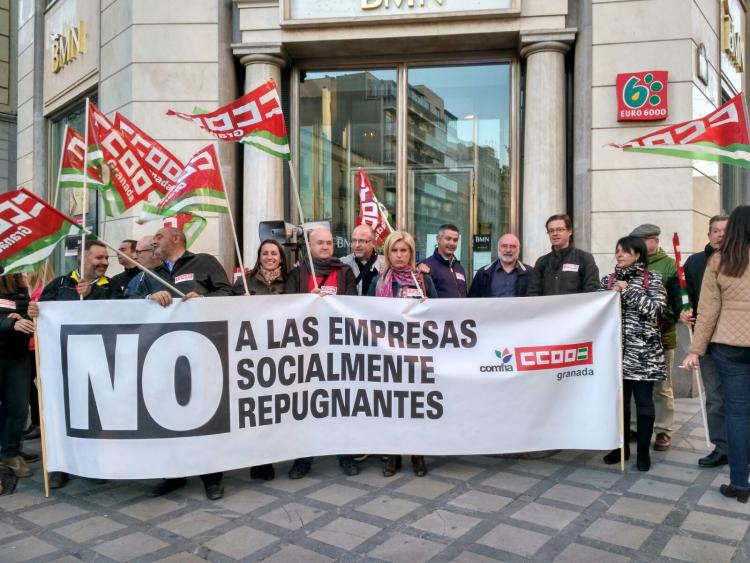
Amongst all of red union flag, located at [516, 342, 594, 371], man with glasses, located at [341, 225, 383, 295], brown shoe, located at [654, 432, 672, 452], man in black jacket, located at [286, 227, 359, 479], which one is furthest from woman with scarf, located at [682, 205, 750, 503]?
man with glasses, located at [341, 225, 383, 295]

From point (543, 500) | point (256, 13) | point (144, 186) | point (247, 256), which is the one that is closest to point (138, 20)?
point (256, 13)

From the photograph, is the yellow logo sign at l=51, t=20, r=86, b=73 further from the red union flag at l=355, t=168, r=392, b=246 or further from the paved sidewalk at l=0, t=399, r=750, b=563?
the paved sidewalk at l=0, t=399, r=750, b=563

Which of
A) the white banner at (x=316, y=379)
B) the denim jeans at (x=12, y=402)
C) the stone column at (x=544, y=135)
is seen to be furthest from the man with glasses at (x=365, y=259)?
the stone column at (x=544, y=135)

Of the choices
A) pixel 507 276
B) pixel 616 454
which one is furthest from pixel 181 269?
pixel 616 454

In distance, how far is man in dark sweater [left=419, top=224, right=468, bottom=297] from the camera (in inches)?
213

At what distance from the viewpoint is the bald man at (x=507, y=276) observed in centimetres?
543

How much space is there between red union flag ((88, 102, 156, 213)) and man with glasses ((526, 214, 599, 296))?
3.72m

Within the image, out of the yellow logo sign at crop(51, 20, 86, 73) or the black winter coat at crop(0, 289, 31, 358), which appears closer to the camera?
the black winter coat at crop(0, 289, 31, 358)

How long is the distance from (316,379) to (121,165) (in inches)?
114

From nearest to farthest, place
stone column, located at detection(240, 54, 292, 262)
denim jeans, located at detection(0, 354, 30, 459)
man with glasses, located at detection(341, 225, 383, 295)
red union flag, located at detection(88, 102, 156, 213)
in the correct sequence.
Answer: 1. denim jeans, located at detection(0, 354, 30, 459)
2. red union flag, located at detection(88, 102, 156, 213)
3. man with glasses, located at detection(341, 225, 383, 295)
4. stone column, located at detection(240, 54, 292, 262)

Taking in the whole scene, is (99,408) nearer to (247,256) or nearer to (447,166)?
(247,256)

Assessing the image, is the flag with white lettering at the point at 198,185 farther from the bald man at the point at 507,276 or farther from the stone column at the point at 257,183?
the stone column at the point at 257,183

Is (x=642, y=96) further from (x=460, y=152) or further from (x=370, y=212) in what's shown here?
(x=370, y=212)

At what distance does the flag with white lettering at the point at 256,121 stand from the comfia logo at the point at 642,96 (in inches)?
202
